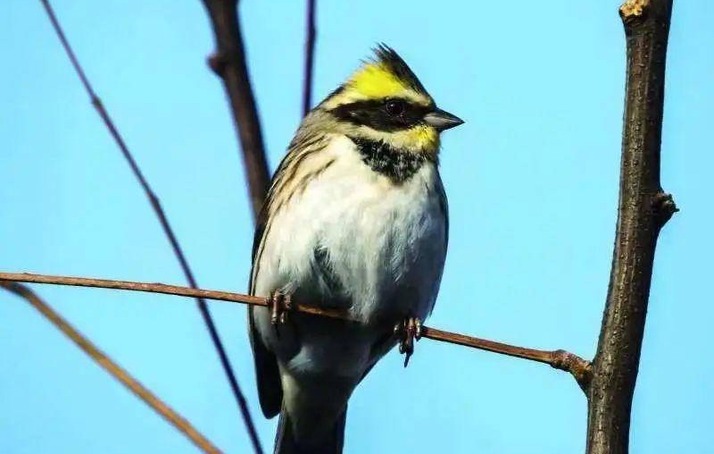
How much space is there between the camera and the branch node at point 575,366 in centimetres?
249

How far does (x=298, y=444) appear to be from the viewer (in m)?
5.59

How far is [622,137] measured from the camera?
8.00 ft

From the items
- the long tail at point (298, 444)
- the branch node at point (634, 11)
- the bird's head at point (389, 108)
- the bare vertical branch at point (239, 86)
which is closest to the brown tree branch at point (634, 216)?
the branch node at point (634, 11)

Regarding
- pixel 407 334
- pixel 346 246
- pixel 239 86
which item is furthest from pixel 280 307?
pixel 239 86

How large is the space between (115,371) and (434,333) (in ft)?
3.02

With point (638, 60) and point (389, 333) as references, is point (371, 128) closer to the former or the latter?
point (389, 333)

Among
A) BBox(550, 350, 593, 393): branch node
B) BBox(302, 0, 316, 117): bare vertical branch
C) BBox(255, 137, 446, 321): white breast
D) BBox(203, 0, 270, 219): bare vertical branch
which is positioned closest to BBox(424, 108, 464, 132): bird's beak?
BBox(255, 137, 446, 321): white breast

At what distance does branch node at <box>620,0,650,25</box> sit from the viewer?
2324 mm

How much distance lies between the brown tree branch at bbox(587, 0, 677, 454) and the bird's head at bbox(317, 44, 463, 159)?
9.34ft

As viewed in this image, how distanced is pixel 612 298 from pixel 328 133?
10.3 feet

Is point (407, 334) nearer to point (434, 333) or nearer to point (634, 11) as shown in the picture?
point (434, 333)

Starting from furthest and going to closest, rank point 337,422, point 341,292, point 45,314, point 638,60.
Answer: point 337,422 → point 341,292 → point 45,314 → point 638,60

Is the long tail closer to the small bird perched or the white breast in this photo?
the small bird perched

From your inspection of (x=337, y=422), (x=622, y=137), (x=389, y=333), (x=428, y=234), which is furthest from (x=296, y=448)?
(x=622, y=137)
